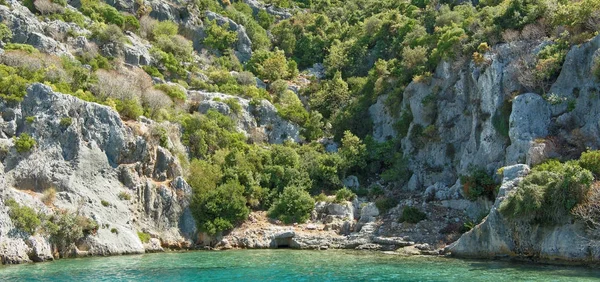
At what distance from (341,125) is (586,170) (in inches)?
1206

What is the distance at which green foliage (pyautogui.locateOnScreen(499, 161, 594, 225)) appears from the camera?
2853cm

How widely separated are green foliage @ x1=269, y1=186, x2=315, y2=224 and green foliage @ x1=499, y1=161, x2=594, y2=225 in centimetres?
1726

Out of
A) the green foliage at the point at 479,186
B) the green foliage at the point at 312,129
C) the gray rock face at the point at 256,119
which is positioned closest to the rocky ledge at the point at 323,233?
the green foliage at the point at 479,186

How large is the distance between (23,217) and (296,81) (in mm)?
42501

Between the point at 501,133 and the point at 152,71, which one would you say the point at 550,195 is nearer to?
the point at 501,133

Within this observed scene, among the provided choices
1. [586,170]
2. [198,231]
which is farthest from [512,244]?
[198,231]

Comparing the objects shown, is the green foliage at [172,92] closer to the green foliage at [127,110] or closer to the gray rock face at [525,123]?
the green foliage at [127,110]

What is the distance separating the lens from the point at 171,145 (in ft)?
148

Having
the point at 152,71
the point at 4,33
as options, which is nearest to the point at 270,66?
the point at 152,71

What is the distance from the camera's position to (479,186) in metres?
38.6

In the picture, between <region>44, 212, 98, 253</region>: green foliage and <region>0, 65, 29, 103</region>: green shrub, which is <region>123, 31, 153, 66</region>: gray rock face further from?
<region>44, 212, 98, 253</region>: green foliage

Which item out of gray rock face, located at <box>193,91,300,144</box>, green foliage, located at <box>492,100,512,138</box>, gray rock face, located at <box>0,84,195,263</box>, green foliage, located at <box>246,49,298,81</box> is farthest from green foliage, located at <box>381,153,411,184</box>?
green foliage, located at <box>246,49,298,81</box>

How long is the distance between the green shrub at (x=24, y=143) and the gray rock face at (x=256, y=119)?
18.9m

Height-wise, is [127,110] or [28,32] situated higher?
[28,32]
